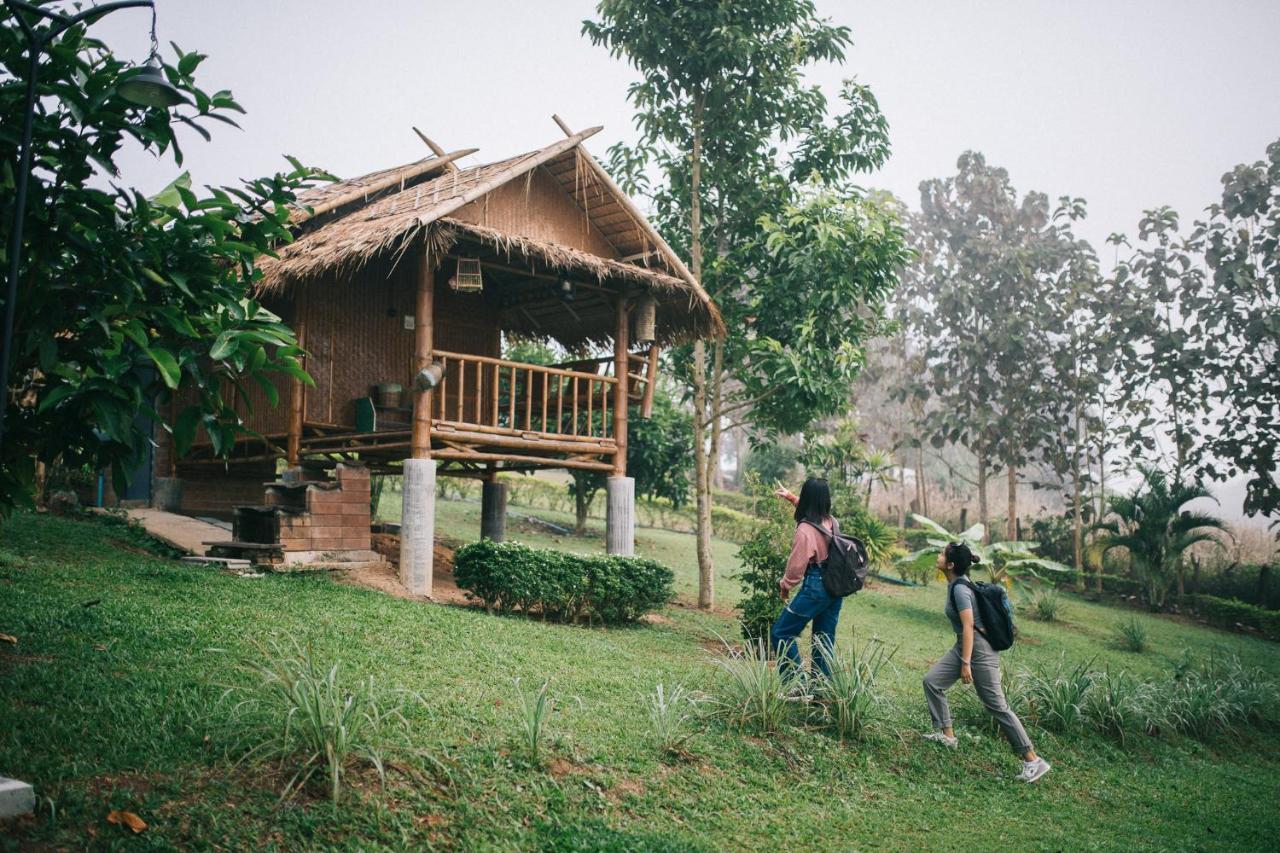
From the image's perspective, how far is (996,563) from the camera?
51.7 feet

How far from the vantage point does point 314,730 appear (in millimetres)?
4297

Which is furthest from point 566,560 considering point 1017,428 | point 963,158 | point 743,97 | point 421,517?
point 963,158

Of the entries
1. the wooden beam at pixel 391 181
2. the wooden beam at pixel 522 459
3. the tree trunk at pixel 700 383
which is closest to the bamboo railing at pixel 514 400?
the wooden beam at pixel 522 459

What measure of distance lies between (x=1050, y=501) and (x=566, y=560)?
187 ft

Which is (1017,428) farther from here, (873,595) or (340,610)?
(340,610)

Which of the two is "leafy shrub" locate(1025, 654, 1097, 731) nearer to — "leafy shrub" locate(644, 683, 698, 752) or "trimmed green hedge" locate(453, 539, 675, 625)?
"leafy shrub" locate(644, 683, 698, 752)

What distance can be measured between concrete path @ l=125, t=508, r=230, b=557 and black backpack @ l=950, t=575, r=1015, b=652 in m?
7.98

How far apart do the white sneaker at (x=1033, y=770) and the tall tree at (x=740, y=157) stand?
6.96m

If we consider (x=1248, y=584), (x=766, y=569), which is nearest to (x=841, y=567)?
(x=766, y=569)

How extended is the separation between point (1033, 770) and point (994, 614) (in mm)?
1101

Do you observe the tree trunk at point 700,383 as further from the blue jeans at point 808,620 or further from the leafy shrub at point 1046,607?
the blue jeans at point 808,620

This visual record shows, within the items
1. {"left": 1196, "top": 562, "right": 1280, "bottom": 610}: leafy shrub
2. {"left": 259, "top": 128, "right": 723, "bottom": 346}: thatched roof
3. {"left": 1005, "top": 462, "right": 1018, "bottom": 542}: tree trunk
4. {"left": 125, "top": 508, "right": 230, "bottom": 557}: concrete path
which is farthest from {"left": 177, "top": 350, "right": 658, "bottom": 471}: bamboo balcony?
{"left": 1005, "top": 462, "right": 1018, "bottom": 542}: tree trunk

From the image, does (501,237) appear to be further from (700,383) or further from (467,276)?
(700,383)

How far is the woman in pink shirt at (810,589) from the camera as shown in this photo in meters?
6.75
